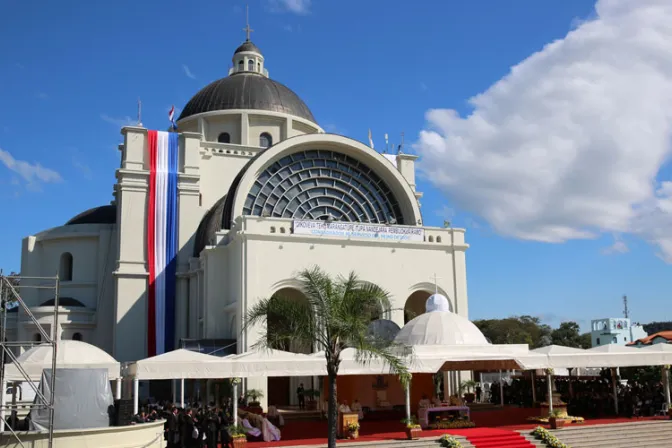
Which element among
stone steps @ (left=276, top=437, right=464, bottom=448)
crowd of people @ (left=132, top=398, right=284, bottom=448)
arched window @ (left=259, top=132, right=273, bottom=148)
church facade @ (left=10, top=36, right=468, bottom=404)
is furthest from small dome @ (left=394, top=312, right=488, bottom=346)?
arched window @ (left=259, top=132, right=273, bottom=148)

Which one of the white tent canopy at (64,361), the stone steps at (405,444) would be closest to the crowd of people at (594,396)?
the stone steps at (405,444)

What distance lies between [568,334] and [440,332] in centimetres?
6631

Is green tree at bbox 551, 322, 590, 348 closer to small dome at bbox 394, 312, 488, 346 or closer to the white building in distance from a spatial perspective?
the white building in distance

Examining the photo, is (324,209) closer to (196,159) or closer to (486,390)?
(196,159)

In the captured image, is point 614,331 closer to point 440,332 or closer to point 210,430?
point 440,332

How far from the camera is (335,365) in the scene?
1794 cm

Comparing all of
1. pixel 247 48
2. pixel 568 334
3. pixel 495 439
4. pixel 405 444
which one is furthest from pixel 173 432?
pixel 568 334

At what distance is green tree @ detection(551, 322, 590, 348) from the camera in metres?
83.7

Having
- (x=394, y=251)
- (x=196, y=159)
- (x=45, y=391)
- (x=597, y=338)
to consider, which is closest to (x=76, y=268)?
(x=196, y=159)

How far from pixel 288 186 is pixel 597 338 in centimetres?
6209

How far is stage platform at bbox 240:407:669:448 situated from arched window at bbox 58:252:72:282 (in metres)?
19.8

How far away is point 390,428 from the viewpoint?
22.8 metres

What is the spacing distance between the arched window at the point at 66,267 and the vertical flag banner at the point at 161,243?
6392 mm

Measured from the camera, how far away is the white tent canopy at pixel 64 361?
2047cm
